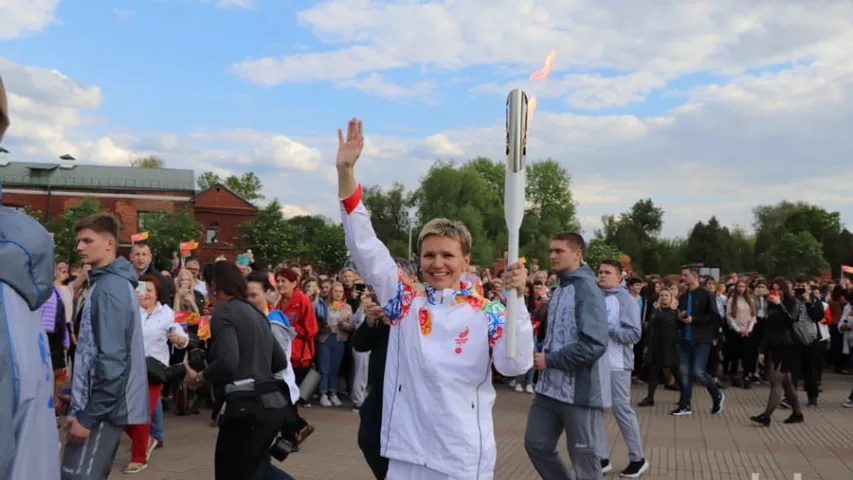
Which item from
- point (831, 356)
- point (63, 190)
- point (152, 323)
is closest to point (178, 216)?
point (63, 190)

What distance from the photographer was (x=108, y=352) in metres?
3.88

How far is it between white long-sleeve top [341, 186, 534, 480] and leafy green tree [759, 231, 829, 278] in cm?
7346

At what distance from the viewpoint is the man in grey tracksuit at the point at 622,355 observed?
296 inches

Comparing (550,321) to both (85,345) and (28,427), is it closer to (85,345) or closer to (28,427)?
(85,345)

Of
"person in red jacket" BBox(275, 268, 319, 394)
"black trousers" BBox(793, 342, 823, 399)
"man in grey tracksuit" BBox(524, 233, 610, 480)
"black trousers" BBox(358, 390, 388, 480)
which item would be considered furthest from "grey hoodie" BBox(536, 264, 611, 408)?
"black trousers" BBox(793, 342, 823, 399)

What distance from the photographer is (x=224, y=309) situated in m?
4.80

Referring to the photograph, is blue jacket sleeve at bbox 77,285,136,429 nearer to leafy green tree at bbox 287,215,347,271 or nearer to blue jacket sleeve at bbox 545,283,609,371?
blue jacket sleeve at bbox 545,283,609,371

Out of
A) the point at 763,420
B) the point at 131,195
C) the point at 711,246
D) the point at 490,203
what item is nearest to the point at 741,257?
the point at 711,246

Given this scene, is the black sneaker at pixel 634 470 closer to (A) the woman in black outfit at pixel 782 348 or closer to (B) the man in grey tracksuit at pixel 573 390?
(B) the man in grey tracksuit at pixel 573 390

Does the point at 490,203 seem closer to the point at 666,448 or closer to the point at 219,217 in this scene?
the point at 219,217

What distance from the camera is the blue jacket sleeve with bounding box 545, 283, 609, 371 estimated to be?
5.39m

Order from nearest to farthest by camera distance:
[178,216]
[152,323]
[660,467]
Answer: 1. [152,323]
2. [660,467]
3. [178,216]

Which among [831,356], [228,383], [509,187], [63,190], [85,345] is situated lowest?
[831,356]

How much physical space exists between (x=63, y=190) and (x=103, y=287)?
73.2m
